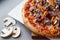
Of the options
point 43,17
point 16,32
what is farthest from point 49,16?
point 16,32

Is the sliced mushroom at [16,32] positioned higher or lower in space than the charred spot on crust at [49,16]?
lower

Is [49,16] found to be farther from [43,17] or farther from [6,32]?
[6,32]

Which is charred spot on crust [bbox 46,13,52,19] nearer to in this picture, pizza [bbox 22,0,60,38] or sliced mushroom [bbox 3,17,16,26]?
pizza [bbox 22,0,60,38]

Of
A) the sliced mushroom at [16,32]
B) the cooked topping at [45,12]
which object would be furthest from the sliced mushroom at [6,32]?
the cooked topping at [45,12]

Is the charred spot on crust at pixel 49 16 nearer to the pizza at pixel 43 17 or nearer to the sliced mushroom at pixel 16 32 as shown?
the pizza at pixel 43 17

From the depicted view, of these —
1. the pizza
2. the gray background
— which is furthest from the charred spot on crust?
the gray background

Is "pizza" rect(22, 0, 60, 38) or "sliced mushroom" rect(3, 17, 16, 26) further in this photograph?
"sliced mushroom" rect(3, 17, 16, 26)

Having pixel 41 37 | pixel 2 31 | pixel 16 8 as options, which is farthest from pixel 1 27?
pixel 41 37

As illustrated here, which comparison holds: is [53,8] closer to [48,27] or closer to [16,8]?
[48,27]

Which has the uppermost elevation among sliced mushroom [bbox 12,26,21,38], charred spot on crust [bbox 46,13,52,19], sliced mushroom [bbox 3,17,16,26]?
charred spot on crust [bbox 46,13,52,19]
